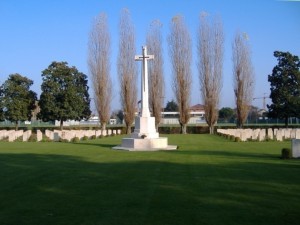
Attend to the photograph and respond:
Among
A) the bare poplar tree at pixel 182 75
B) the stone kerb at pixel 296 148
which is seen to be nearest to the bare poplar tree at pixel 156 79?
the bare poplar tree at pixel 182 75

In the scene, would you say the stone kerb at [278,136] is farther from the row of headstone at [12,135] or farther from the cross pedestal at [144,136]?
the row of headstone at [12,135]

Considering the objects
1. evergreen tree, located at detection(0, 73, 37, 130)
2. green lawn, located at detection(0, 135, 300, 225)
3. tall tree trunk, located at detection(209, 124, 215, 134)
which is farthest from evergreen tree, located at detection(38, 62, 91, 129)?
green lawn, located at detection(0, 135, 300, 225)

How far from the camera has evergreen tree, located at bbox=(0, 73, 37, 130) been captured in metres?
35.8

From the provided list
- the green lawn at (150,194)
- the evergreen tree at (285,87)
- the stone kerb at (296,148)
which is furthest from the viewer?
the evergreen tree at (285,87)

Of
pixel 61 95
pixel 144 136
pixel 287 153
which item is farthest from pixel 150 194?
pixel 61 95

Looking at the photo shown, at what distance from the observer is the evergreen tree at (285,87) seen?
3478 centimetres

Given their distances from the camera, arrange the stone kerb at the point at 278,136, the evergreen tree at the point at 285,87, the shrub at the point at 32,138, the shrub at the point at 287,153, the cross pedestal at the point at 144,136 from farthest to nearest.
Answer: the evergreen tree at the point at 285,87
the shrub at the point at 32,138
the stone kerb at the point at 278,136
the cross pedestal at the point at 144,136
the shrub at the point at 287,153

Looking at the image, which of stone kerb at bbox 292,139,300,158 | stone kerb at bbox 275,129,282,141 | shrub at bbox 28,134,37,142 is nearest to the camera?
stone kerb at bbox 292,139,300,158

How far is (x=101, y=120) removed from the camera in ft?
128

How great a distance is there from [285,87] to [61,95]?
19.8 meters

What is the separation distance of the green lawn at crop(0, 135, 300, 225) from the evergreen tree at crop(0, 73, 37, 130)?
26.2m

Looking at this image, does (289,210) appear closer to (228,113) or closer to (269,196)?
(269,196)

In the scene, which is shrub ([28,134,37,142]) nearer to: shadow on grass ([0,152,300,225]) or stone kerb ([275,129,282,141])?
shadow on grass ([0,152,300,225])

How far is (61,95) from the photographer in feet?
117
